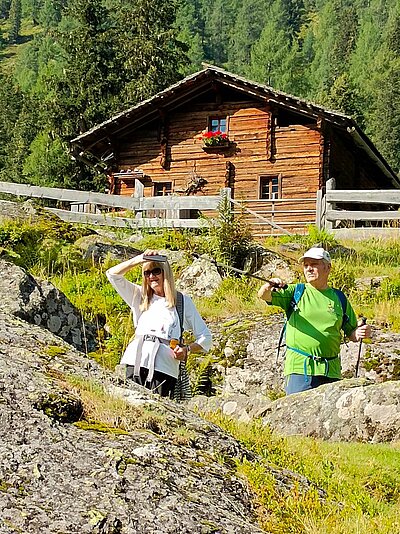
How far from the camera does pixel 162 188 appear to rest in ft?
85.7

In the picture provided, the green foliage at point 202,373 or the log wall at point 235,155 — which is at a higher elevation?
the log wall at point 235,155

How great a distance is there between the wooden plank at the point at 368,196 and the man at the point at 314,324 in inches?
480

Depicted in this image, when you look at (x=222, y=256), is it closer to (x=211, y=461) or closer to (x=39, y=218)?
(x=39, y=218)

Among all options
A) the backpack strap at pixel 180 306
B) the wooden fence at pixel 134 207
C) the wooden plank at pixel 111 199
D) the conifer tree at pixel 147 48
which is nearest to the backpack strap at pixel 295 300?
the backpack strap at pixel 180 306

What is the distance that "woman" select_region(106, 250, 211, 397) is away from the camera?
5.15 meters

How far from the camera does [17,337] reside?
13.8 feet

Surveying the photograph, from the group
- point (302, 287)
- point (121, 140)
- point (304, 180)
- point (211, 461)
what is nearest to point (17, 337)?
point (211, 461)

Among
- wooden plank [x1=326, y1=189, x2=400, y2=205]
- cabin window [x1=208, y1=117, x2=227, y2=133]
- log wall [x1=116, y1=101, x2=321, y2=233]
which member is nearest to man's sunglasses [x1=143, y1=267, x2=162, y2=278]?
wooden plank [x1=326, y1=189, x2=400, y2=205]

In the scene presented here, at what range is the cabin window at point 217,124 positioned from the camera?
2514 centimetres

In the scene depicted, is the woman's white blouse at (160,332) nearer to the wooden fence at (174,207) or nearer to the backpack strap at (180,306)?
the backpack strap at (180,306)

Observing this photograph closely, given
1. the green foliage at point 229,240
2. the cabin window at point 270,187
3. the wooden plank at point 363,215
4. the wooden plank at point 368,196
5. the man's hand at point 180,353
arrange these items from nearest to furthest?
the man's hand at point 180,353
the green foliage at point 229,240
the wooden plank at point 368,196
the wooden plank at point 363,215
the cabin window at point 270,187

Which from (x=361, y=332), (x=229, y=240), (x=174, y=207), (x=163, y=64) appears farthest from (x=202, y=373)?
(x=163, y=64)

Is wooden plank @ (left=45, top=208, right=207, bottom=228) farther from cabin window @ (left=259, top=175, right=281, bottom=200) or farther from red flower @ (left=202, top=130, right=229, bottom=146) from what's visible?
red flower @ (left=202, top=130, right=229, bottom=146)

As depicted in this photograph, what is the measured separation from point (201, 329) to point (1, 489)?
286 centimetres
